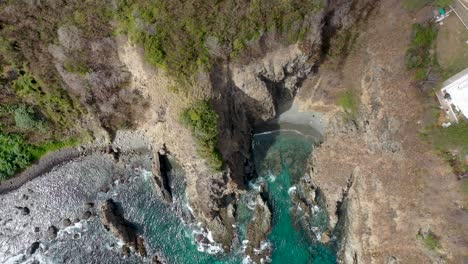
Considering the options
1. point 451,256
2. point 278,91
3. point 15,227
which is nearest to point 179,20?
point 278,91

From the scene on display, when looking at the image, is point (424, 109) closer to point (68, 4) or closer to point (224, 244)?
point (224, 244)

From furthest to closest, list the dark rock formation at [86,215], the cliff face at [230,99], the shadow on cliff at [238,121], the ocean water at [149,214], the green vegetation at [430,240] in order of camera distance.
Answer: the dark rock formation at [86,215] < the ocean water at [149,214] < the shadow on cliff at [238,121] < the cliff face at [230,99] < the green vegetation at [430,240]

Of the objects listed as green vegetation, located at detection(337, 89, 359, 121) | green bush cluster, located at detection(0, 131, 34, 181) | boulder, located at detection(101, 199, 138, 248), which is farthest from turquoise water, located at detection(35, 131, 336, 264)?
green bush cluster, located at detection(0, 131, 34, 181)

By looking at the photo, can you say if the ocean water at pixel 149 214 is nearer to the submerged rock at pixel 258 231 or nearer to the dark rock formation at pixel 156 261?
the dark rock formation at pixel 156 261

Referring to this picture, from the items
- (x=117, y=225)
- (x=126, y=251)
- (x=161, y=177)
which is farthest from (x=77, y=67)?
(x=126, y=251)

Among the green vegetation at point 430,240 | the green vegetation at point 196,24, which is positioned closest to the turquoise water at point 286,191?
the green vegetation at point 430,240

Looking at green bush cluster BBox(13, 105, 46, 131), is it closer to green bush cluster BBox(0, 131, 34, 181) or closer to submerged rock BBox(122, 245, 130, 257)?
green bush cluster BBox(0, 131, 34, 181)
